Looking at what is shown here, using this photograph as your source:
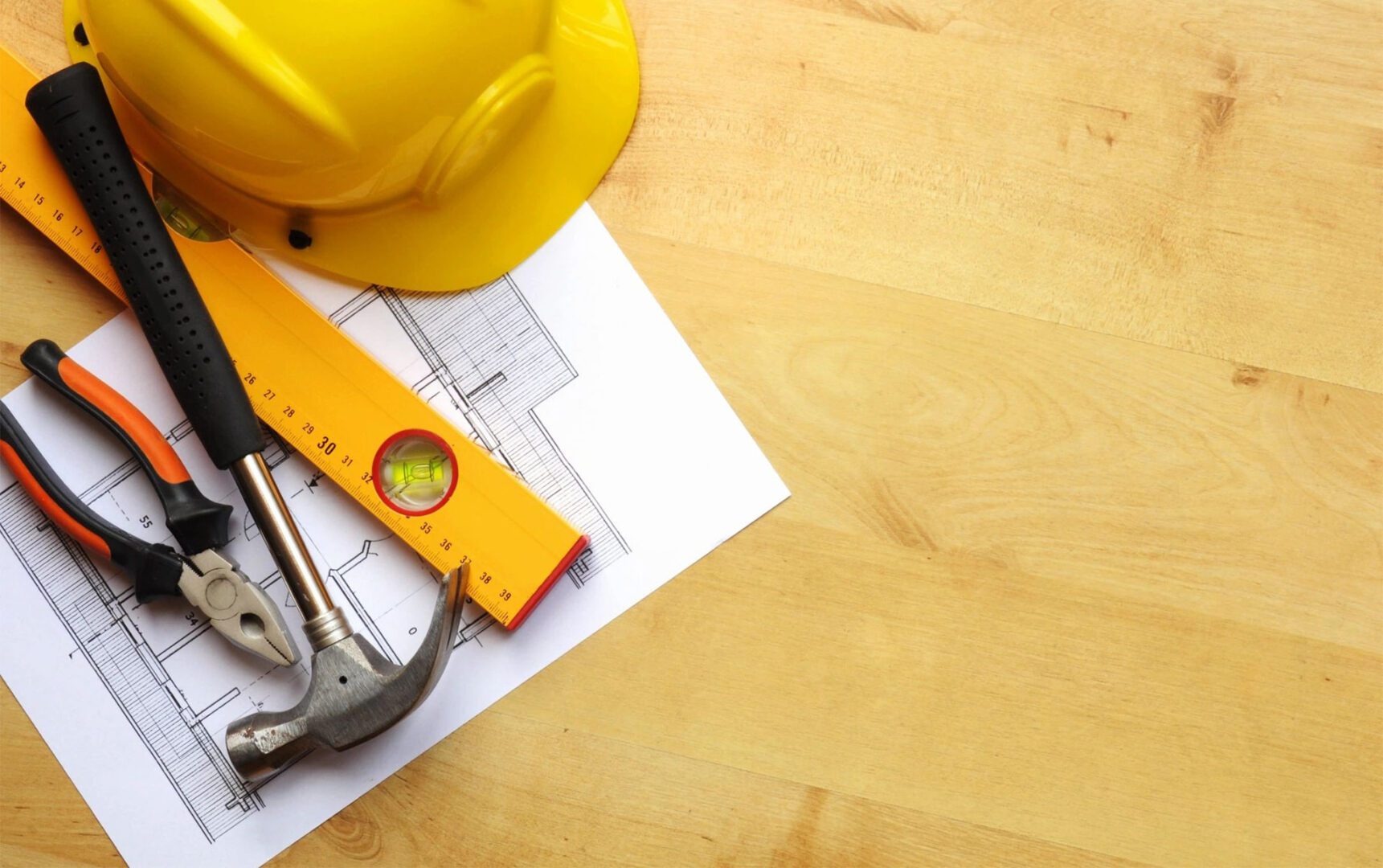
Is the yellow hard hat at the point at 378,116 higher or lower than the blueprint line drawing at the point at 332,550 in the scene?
higher

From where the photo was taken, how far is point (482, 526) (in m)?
0.57

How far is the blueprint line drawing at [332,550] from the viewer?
583 mm

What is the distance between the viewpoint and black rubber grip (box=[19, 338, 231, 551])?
56 centimetres

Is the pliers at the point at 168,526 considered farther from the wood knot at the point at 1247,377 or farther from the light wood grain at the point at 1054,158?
the wood knot at the point at 1247,377

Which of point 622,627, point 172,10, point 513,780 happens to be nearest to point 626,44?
point 172,10

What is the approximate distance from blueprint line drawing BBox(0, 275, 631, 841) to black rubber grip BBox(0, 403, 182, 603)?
26mm

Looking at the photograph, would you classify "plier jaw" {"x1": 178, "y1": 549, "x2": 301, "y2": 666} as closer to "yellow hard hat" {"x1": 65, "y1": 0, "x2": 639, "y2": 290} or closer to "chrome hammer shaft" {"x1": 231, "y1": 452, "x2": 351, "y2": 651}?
"chrome hammer shaft" {"x1": 231, "y1": 452, "x2": 351, "y2": 651}

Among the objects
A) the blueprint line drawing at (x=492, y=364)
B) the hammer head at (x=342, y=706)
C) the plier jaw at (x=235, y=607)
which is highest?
the blueprint line drawing at (x=492, y=364)

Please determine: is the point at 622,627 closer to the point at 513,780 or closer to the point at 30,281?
the point at 513,780

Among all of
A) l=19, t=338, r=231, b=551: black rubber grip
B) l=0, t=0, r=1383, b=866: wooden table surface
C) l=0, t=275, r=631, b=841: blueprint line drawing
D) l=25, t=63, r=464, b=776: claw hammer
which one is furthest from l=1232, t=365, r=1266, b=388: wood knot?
l=19, t=338, r=231, b=551: black rubber grip

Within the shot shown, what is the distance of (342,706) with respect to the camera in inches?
21.1

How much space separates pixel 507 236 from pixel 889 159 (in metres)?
0.24

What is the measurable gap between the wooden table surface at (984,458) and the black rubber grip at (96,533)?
6cm

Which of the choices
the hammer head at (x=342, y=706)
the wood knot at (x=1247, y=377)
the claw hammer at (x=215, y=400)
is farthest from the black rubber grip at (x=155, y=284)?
the wood knot at (x=1247, y=377)
